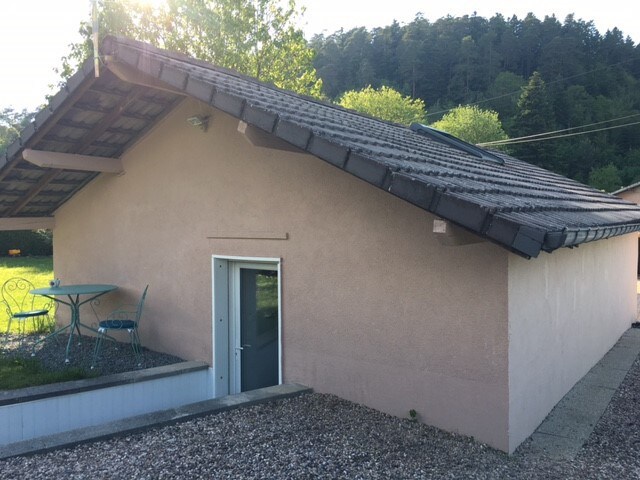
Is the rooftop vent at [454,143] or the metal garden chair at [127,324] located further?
the rooftop vent at [454,143]

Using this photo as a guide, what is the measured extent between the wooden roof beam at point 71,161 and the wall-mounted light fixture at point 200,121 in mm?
2060

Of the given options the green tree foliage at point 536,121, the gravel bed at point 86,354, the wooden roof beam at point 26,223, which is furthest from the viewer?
the green tree foliage at point 536,121

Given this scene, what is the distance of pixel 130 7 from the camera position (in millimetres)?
28594

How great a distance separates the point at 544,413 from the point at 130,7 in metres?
29.5

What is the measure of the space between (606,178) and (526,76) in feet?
59.5

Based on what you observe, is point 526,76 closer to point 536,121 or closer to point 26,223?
point 536,121

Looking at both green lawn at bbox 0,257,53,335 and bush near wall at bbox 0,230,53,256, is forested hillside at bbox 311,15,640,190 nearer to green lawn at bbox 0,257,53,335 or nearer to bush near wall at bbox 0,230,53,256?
bush near wall at bbox 0,230,53,256

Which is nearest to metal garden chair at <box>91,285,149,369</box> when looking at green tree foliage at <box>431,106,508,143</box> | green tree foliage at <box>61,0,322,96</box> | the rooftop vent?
the rooftop vent

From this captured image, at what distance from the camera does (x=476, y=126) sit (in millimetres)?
47969

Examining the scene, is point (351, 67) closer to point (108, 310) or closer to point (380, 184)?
point (108, 310)

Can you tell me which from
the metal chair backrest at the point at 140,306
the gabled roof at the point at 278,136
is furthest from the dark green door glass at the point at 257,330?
the gabled roof at the point at 278,136

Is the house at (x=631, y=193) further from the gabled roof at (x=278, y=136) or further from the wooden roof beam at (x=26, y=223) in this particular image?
the wooden roof beam at (x=26, y=223)

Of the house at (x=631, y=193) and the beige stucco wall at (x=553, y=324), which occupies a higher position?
the house at (x=631, y=193)

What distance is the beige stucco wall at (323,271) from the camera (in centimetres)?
496
